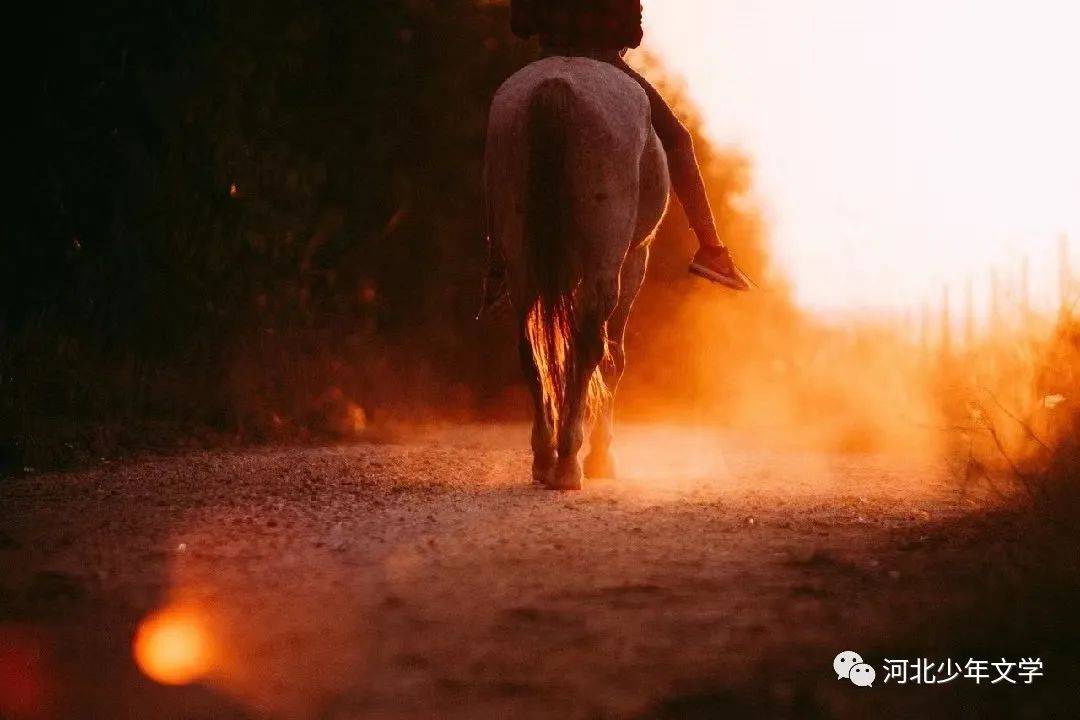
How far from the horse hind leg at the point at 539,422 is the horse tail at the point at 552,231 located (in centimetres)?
12

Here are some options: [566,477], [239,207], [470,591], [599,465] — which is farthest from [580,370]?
[239,207]

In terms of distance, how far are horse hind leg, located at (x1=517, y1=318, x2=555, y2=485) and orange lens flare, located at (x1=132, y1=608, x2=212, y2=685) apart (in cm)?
340

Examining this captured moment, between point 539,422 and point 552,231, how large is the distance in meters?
1.17

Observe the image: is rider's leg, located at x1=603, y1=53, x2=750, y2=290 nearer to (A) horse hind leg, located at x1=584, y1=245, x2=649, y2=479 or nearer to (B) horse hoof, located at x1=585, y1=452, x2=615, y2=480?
(A) horse hind leg, located at x1=584, y1=245, x2=649, y2=479

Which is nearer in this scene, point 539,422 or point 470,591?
point 470,591

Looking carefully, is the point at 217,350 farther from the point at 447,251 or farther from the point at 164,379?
the point at 447,251

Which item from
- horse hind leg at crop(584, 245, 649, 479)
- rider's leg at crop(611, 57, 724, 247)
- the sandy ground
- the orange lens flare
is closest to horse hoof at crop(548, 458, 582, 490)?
the sandy ground

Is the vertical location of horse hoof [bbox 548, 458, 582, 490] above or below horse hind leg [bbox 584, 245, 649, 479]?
below

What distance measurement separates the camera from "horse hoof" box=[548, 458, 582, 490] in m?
6.80

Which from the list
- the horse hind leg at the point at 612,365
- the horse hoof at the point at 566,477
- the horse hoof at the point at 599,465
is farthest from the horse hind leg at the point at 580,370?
the horse hoof at the point at 599,465

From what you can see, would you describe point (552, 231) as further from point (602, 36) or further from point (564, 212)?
point (602, 36)

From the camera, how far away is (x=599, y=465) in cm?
778

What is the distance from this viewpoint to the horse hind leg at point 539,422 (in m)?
6.95

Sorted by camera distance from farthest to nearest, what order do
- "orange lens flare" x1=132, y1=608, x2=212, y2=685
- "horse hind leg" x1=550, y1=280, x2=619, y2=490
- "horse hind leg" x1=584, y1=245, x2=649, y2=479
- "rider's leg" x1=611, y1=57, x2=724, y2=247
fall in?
"horse hind leg" x1=584, y1=245, x2=649, y2=479
"rider's leg" x1=611, y1=57, x2=724, y2=247
"horse hind leg" x1=550, y1=280, x2=619, y2=490
"orange lens flare" x1=132, y1=608, x2=212, y2=685
